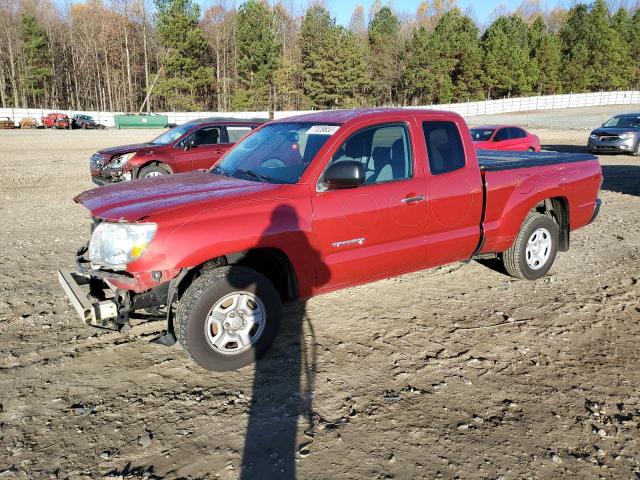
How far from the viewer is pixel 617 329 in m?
4.65

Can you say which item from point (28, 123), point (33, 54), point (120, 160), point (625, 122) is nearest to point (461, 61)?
point (33, 54)

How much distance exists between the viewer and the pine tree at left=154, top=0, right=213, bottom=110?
60.6 metres

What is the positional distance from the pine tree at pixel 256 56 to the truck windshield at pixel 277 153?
208 ft

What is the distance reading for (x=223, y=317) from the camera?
3.83m

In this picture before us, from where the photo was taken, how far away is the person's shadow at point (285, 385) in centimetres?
298

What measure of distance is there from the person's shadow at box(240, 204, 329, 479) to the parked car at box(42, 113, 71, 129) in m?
47.2

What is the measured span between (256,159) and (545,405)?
3.08 meters

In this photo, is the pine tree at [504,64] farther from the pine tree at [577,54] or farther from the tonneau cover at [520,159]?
the tonneau cover at [520,159]

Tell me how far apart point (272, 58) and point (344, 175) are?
66247mm

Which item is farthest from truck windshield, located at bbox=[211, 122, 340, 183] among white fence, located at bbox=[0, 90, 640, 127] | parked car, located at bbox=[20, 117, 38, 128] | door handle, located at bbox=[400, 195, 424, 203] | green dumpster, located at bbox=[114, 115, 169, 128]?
white fence, located at bbox=[0, 90, 640, 127]

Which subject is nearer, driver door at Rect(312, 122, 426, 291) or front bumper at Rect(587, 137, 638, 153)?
driver door at Rect(312, 122, 426, 291)

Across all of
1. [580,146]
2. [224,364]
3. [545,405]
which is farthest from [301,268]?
[580,146]

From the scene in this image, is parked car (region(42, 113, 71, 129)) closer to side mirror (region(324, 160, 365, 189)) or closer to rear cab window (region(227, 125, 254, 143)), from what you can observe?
rear cab window (region(227, 125, 254, 143))

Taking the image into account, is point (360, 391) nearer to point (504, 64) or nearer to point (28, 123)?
point (28, 123)
